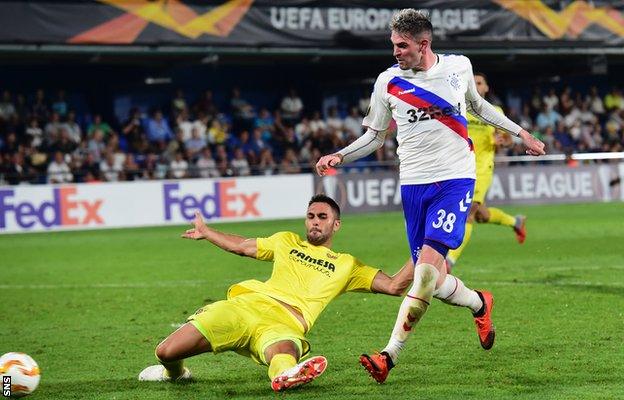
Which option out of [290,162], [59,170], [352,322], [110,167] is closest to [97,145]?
[110,167]

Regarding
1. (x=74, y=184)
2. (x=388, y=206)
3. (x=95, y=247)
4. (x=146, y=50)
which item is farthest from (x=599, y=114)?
(x=95, y=247)

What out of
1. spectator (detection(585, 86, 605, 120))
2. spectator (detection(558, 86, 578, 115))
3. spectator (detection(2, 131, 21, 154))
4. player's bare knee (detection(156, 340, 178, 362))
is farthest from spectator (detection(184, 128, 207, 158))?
player's bare knee (detection(156, 340, 178, 362))

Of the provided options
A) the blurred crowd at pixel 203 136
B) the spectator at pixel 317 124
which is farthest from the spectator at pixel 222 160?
the spectator at pixel 317 124

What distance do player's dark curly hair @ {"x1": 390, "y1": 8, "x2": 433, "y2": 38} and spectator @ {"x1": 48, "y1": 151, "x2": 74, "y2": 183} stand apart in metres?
16.9

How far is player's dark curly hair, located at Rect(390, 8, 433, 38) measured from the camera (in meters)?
6.75

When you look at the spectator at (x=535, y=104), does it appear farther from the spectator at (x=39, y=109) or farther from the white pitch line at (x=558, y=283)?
the white pitch line at (x=558, y=283)

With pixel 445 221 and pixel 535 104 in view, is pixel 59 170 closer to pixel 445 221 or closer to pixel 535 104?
pixel 535 104

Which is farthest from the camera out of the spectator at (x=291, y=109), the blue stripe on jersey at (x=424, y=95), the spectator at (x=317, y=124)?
the spectator at (x=291, y=109)

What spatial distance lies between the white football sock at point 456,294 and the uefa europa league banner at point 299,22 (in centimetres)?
1873

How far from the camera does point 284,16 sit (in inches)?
1045

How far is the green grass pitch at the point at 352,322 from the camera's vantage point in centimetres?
647

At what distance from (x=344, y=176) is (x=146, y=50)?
5.48m

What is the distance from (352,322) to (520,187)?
18130 mm

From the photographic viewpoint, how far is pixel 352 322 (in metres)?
9.25
